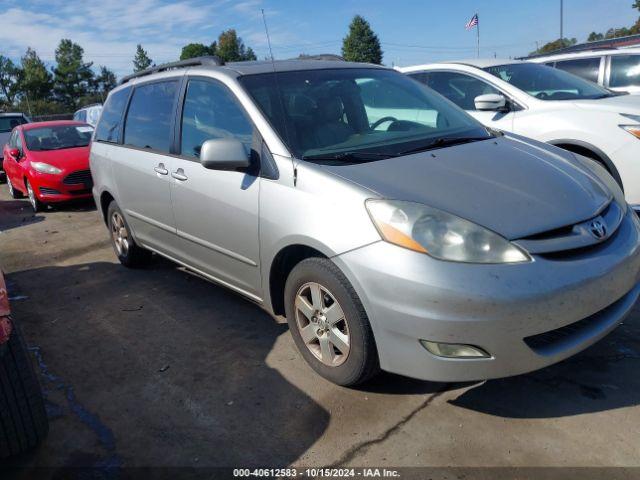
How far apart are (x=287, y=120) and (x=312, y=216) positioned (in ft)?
2.54

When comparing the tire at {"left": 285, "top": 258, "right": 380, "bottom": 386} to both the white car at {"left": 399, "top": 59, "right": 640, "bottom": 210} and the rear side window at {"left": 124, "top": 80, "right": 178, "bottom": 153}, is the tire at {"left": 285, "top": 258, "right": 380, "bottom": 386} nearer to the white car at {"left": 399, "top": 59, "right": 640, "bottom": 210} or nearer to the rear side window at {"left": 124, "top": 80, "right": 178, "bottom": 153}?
the rear side window at {"left": 124, "top": 80, "right": 178, "bottom": 153}

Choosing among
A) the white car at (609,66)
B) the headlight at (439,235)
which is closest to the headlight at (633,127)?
the white car at (609,66)

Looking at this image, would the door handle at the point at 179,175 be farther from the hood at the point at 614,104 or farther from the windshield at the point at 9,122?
the windshield at the point at 9,122

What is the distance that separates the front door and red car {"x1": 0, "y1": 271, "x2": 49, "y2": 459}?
50.8 inches

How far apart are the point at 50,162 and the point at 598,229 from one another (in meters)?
8.65

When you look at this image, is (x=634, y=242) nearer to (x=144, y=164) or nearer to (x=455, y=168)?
(x=455, y=168)

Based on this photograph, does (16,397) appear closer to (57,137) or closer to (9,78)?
(57,137)

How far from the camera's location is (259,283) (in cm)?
A: 325

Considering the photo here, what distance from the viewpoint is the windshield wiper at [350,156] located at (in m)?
2.95

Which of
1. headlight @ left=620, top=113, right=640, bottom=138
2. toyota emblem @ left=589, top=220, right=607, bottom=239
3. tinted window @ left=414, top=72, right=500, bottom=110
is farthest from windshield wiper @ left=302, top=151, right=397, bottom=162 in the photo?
tinted window @ left=414, top=72, right=500, bottom=110

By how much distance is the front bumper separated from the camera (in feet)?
7.43

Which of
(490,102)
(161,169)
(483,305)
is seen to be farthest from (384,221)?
(490,102)

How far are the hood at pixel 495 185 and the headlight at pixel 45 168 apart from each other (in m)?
7.35

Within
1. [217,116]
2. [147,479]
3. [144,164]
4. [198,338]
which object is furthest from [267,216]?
[144,164]
